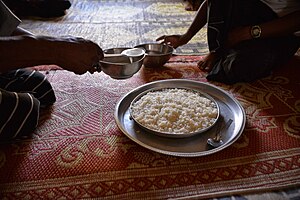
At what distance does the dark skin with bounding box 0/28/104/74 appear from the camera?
2.84 ft

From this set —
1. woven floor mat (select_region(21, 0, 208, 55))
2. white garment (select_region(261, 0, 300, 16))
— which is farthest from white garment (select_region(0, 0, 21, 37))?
white garment (select_region(261, 0, 300, 16))

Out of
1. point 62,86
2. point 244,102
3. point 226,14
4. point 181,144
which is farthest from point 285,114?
point 62,86

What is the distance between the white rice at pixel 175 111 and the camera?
998 millimetres

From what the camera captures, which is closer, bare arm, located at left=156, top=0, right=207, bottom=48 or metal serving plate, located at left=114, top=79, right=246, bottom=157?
metal serving plate, located at left=114, top=79, right=246, bottom=157

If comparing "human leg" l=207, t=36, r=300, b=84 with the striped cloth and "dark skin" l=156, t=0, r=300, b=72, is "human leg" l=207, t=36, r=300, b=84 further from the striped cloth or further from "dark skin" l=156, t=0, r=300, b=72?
the striped cloth

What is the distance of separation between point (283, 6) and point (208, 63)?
50 cm

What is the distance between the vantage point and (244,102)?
1289mm

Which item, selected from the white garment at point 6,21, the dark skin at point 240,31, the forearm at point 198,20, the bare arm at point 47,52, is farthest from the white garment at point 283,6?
the white garment at point 6,21

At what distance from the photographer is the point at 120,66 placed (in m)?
1.07

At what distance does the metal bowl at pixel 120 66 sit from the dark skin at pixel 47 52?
0.29 ft

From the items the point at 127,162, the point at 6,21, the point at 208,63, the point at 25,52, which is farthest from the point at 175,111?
the point at 6,21

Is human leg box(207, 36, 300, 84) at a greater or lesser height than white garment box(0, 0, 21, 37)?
lesser

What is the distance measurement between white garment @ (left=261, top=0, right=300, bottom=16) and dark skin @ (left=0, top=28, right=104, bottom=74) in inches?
39.3

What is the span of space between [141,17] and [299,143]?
218 centimetres
